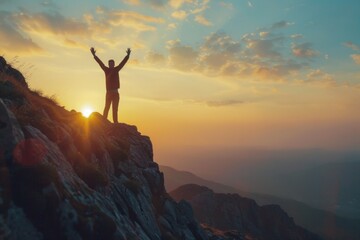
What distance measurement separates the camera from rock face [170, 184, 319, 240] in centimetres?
11488

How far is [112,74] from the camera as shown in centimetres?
2734

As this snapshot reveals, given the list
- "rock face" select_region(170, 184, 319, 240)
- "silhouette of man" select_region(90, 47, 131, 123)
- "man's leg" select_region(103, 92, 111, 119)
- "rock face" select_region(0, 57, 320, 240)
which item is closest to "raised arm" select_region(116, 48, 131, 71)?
"silhouette of man" select_region(90, 47, 131, 123)

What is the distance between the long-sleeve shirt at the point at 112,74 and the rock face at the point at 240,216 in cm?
8974

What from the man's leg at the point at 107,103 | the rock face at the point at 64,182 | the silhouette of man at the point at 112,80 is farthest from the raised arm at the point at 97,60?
the rock face at the point at 64,182

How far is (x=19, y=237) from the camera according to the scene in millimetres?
10383

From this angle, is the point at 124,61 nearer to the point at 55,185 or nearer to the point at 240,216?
the point at 55,185

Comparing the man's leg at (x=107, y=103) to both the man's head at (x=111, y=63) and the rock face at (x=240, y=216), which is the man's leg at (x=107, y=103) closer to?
the man's head at (x=111, y=63)

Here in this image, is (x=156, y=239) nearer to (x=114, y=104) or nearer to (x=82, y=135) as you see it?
(x=82, y=135)

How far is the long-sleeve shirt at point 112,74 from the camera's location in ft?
89.1

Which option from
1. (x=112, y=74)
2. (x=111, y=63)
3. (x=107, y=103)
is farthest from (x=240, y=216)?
(x=111, y=63)

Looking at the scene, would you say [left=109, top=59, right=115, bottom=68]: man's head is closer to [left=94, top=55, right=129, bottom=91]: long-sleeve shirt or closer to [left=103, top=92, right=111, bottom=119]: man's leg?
[left=94, top=55, right=129, bottom=91]: long-sleeve shirt

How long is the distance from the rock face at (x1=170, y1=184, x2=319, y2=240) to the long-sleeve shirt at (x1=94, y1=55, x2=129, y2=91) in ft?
294

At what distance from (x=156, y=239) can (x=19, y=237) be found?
39.1ft

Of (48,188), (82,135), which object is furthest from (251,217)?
(48,188)
